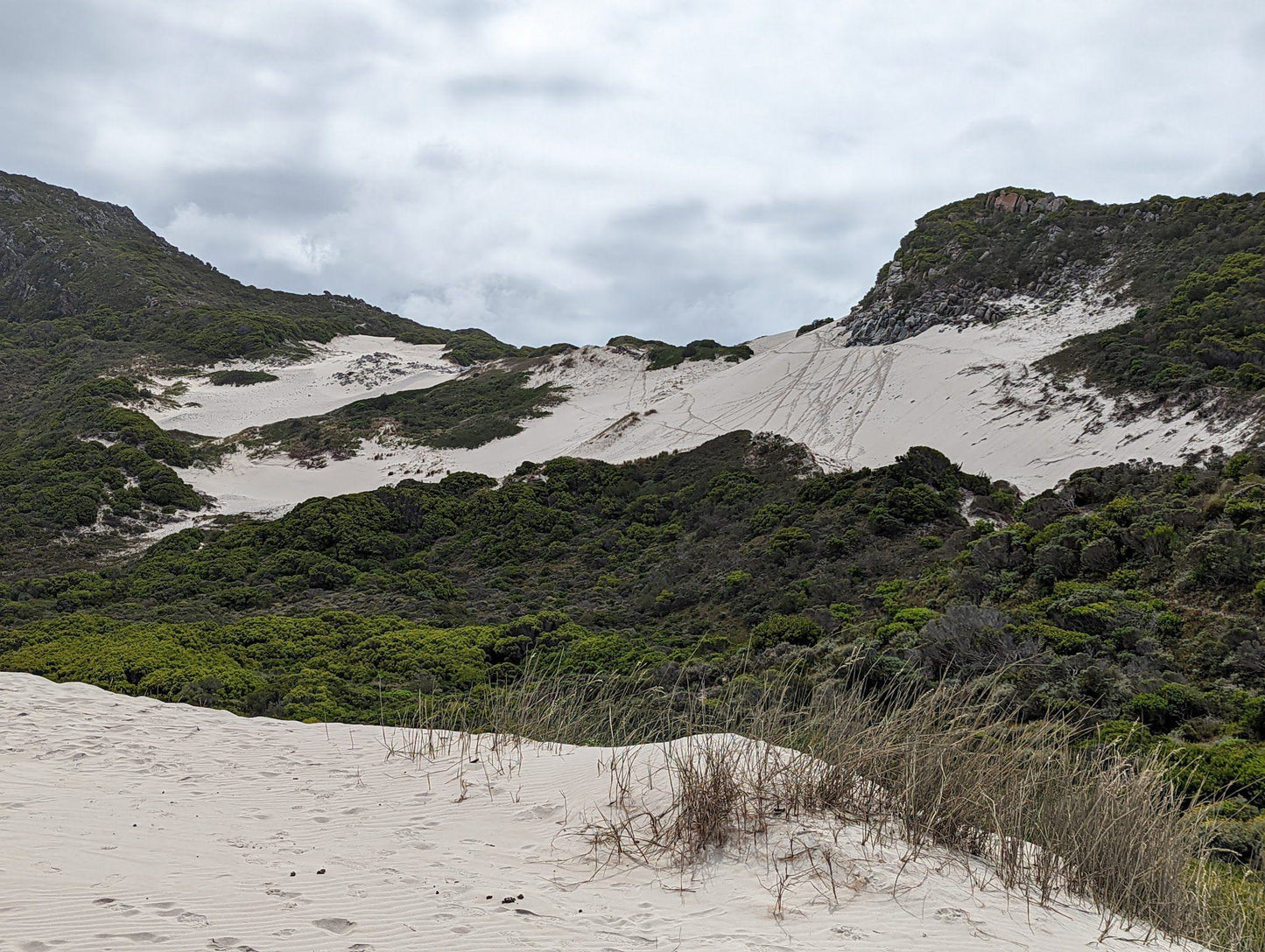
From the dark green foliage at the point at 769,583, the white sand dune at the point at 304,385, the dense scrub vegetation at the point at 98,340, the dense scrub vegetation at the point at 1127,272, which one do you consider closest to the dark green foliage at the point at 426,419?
the white sand dune at the point at 304,385

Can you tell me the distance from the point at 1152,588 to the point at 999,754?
22.3 ft

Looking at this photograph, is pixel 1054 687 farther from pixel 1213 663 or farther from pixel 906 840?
pixel 906 840

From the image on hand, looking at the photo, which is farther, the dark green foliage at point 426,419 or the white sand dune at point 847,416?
the dark green foliage at point 426,419

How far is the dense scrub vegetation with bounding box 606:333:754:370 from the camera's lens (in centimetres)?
4528

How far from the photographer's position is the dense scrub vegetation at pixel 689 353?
149 feet

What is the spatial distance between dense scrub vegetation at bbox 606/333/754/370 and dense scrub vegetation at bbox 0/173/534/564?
11.5 metres

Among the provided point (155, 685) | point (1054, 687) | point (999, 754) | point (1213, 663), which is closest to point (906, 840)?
point (999, 754)

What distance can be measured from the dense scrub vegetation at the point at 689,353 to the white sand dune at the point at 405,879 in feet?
131

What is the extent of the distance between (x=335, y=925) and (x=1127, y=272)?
40.5m

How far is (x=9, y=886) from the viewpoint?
3.54 m

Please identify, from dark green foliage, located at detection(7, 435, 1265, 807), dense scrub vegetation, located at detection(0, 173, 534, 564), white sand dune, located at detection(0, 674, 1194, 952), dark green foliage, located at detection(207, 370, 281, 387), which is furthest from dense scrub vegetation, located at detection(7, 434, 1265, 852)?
dark green foliage, located at detection(207, 370, 281, 387)

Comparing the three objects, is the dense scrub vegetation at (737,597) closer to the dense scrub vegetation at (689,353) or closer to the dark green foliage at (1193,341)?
the dark green foliage at (1193,341)

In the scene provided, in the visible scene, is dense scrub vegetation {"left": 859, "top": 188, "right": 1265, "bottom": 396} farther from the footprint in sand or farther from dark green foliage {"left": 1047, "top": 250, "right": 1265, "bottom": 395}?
the footprint in sand

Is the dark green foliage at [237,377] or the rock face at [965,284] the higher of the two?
the rock face at [965,284]
